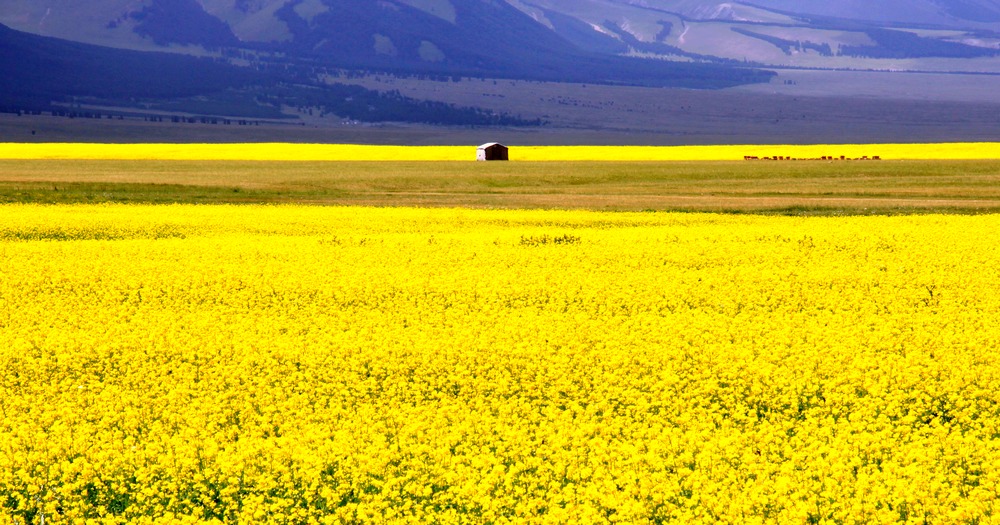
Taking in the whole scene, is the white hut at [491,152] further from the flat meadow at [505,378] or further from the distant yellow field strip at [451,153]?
the flat meadow at [505,378]

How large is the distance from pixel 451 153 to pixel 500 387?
301ft

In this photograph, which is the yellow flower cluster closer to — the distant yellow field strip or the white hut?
the white hut

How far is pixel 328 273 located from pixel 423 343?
750 centimetres

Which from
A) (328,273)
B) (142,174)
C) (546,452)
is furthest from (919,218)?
(142,174)

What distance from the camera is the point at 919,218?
36312 millimetres

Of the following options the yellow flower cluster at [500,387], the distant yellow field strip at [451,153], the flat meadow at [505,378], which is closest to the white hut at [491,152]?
the distant yellow field strip at [451,153]

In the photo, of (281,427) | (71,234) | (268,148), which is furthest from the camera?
(268,148)

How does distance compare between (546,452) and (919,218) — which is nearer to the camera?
(546,452)

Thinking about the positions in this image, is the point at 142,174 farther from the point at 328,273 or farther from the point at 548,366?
the point at 548,366

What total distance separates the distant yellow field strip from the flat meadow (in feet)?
212

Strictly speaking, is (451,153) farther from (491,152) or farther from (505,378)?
(505,378)

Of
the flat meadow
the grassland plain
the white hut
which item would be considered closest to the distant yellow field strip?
the white hut

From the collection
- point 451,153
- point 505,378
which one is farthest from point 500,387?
point 451,153

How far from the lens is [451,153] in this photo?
105188mm
